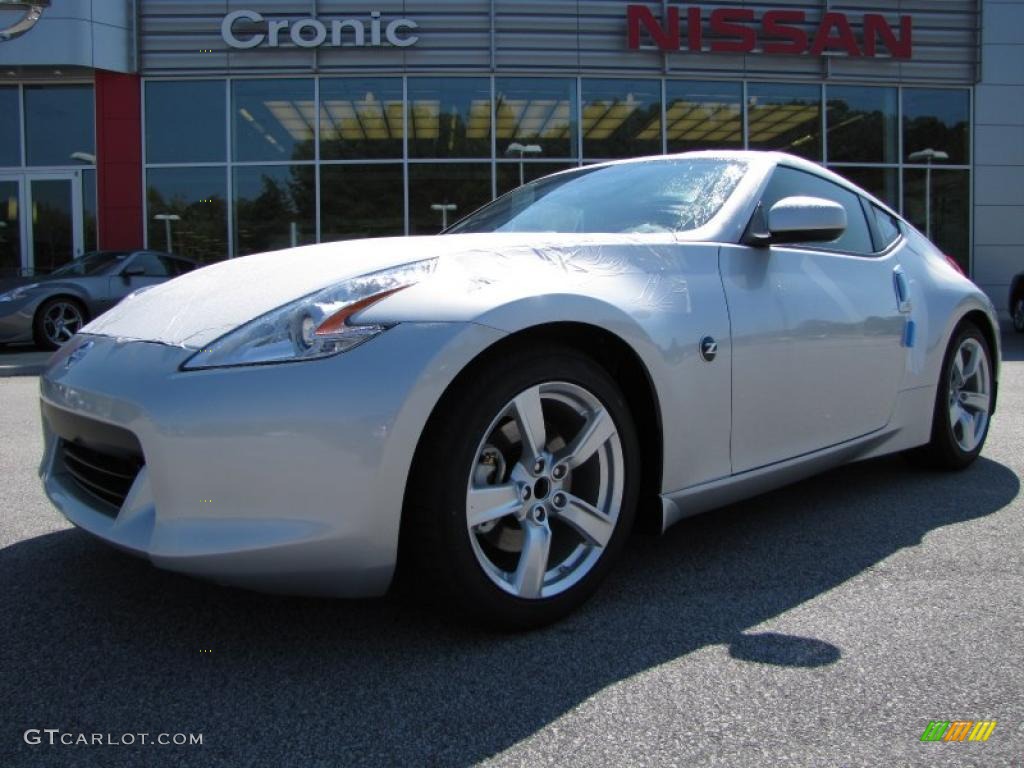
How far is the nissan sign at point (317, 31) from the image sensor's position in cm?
1417

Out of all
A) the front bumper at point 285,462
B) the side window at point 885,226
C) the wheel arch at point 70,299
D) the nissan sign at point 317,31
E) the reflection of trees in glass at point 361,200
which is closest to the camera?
the front bumper at point 285,462

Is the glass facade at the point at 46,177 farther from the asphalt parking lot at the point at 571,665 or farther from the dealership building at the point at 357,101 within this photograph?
the asphalt parking lot at the point at 571,665

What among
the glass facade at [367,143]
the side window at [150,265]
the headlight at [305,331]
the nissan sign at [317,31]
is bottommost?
the headlight at [305,331]

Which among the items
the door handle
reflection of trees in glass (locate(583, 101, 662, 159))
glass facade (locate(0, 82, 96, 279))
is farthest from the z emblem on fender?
glass facade (locate(0, 82, 96, 279))

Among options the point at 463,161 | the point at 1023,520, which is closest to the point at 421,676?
the point at 1023,520

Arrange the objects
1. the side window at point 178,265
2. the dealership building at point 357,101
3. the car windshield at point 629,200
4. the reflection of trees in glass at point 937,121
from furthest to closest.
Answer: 1. the reflection of trees in glass at point 937,121
2. the dealership building at point 357,101
3. the side window at point 178,265
4. the car windshield at point 629,200

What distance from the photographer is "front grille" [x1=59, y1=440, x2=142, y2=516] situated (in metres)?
2.15

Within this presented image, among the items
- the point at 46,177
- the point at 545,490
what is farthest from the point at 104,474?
the point at 46,177

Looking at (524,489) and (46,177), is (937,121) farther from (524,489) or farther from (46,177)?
(524,489)

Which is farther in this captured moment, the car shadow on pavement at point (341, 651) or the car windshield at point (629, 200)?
the car windshield at point (629, 200)

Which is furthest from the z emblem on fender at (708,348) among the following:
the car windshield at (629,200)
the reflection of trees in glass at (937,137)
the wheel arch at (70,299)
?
the reflection of trees in glass at (937,137)

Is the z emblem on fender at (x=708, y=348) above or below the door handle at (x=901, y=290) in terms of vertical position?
below

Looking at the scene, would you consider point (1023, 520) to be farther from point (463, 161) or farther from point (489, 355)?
point (463, 161)

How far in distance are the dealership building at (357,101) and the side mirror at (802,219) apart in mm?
12191
